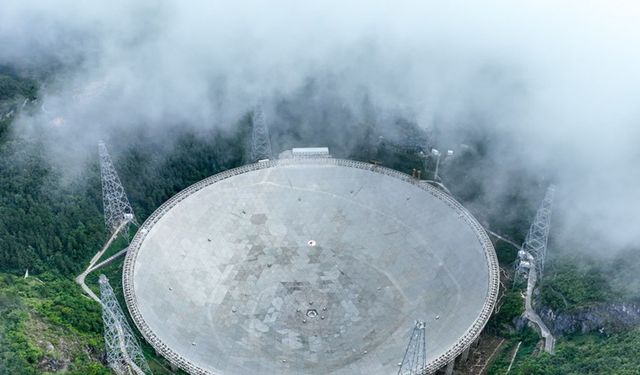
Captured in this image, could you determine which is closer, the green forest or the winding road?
the green forest

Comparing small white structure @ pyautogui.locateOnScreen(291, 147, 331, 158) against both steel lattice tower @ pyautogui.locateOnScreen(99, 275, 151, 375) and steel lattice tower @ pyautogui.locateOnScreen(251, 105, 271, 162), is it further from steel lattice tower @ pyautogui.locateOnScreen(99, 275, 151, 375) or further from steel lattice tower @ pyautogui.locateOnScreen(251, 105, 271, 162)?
steel lattice tower @ pyautogui.locateOnScreen(99, 275, 151, 375)

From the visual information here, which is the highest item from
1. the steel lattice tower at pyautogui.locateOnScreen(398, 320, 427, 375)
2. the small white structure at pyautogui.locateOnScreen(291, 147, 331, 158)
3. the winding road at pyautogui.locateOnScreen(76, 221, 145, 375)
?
the small white structure at pyautogui.locateOnScreen(291, 147, 331, 158)

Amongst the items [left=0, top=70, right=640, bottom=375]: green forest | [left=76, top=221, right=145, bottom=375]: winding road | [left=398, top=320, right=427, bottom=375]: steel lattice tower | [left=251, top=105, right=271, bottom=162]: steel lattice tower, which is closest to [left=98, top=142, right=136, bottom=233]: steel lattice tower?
[left=76, top=221, right=145, bottom=375]: winding road

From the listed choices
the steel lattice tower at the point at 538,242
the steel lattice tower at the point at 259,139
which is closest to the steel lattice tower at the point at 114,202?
the steel lattice tower at the point at 259,139

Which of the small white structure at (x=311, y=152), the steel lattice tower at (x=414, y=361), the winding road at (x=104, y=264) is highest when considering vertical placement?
the small white structure at (x=311, y=152)

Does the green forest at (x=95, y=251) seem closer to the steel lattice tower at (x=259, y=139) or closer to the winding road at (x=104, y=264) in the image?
the winding road at (x=104, y=264)

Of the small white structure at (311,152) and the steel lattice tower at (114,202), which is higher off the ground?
the small white structure at (311,152)

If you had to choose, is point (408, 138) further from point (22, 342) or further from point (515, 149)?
point (22, 342)
